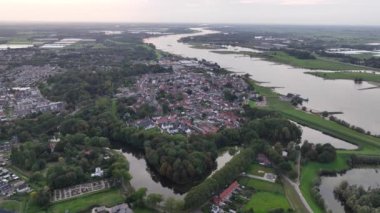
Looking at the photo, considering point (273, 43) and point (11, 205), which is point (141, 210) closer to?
point (11, 205)

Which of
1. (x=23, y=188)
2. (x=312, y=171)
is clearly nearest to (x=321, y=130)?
(x=312, y=171)

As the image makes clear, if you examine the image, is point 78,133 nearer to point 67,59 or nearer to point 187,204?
point 187,204

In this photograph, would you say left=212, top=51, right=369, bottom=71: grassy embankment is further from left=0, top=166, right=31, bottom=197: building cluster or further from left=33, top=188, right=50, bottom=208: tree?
left=33, top=188, right=50, bottom=208: tree

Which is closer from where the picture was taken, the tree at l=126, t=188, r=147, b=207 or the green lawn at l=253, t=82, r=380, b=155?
the tree at l=126, t=188, r=147, b=207

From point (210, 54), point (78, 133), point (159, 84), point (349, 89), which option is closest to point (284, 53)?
point (210, 54)

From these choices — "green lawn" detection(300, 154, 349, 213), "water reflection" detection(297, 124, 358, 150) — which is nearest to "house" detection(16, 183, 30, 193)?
"green lawn" detection(300, 154, 349, 213)

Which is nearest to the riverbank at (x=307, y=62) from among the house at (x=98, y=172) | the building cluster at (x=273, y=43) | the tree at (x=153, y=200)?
the building cluster at (x=273, y=43)
